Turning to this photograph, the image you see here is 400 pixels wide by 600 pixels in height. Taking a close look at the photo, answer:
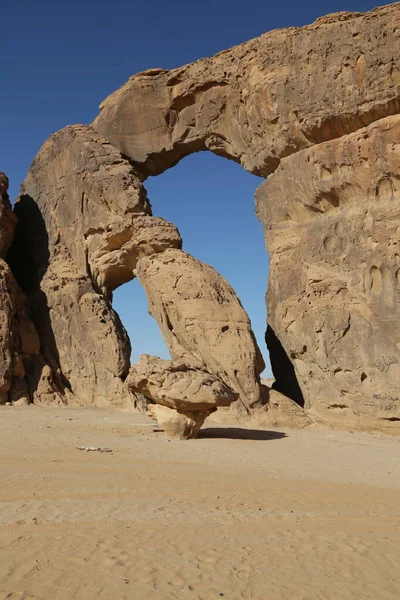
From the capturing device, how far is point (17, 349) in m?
18.0

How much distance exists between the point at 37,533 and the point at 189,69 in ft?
53.0

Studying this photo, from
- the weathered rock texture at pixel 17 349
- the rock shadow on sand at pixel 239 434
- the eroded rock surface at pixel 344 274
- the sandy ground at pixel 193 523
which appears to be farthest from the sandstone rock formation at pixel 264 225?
the sandy ground at pixel 193 523

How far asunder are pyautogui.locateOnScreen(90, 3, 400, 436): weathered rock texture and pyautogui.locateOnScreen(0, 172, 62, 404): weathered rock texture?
7.66 m

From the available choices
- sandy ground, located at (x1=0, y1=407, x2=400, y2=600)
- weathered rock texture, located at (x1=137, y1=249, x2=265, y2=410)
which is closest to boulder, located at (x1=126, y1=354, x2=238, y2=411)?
sandy ground, located at (x1=0, y1=407, x2=400, y2=600)

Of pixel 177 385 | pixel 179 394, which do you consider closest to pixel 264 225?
pixel 177 385

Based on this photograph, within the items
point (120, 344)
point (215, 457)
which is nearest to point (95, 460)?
point (215, 457)

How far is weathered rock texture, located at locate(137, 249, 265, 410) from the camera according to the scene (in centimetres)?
1449

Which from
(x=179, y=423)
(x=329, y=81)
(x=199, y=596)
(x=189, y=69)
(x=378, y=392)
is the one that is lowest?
(x=199, y=596)

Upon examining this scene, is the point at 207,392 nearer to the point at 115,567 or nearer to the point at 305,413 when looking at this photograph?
the point at 305,413

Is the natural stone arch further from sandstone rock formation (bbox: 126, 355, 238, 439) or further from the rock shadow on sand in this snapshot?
sandstone rock formation (bbox: 126, 355, 238, 439)

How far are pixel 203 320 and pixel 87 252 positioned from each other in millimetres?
6269

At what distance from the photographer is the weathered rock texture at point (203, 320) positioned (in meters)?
14.5

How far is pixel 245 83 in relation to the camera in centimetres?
1614

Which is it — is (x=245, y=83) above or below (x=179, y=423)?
above
